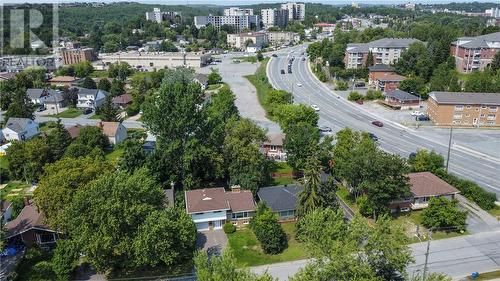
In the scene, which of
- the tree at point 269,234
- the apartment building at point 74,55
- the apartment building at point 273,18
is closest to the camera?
the tree at point 269,234

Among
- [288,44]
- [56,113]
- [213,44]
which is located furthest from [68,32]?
[56,113]

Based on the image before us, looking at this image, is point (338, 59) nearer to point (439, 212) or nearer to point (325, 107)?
point (325, 107)

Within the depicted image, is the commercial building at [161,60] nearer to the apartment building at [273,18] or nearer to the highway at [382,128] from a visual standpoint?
the highway at [382,128]

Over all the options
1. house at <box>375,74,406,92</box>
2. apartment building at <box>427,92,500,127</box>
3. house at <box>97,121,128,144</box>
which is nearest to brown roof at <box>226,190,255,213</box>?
house at <box>97,121,128,144</box>

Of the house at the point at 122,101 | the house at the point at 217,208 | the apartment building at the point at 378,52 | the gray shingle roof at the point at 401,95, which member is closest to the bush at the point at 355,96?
the gray shingle roof at the point at 401,95

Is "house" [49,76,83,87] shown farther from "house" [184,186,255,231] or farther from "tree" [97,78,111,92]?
"house" [184,186,255,231]

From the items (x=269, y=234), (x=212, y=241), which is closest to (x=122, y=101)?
(x=212, y=241)
